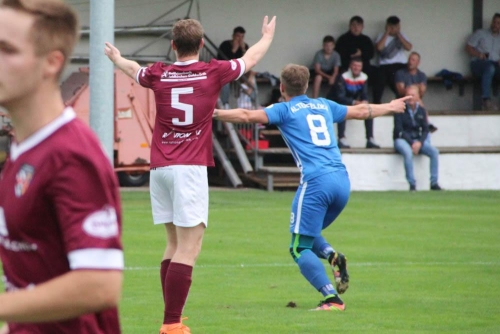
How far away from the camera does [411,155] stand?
2191cm

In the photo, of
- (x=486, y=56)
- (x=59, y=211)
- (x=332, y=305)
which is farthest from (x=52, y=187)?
(x=486, y=56)

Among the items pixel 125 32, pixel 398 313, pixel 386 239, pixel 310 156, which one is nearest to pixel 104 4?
pixel 386 239

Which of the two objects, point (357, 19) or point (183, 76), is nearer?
point (183, 76)

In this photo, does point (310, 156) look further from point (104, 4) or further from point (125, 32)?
point (125, 32)

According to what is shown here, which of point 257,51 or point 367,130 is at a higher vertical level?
point 257,51

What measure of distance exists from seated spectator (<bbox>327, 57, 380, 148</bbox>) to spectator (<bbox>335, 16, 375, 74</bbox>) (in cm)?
67

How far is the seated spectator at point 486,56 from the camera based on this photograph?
25.7m

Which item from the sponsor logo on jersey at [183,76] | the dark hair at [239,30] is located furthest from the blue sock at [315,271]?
the dark hair at [239,30]

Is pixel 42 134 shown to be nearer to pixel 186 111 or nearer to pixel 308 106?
pixel 186 111

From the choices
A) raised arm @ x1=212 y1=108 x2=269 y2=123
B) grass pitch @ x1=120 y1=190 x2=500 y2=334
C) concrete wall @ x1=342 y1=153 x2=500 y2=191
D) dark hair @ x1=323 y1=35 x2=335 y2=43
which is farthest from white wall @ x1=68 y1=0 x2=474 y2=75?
raised arm @ x1=212 y1=108 x2=269 y2=123

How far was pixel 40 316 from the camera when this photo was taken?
93.9 inches

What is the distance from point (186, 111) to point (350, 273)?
3704 millimetres

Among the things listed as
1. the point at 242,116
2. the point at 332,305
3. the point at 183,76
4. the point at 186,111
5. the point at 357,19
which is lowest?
the point at 332,305

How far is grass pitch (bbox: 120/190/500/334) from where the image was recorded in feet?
25.4
